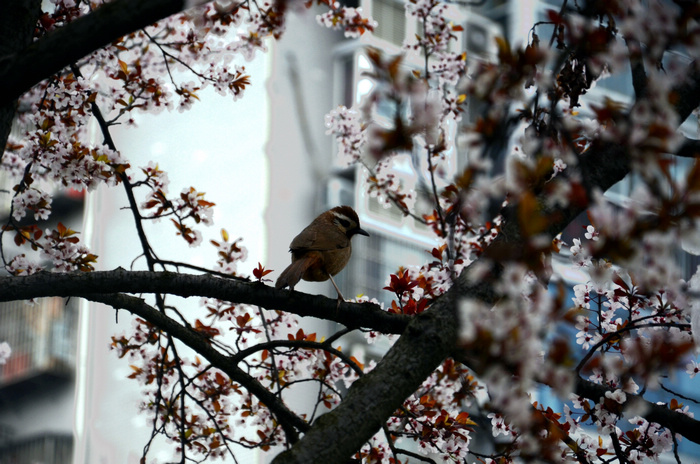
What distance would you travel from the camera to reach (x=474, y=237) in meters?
6.55

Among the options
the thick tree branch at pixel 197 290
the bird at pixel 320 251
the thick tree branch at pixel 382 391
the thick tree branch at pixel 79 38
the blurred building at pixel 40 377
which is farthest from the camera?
the blurred building at pixel 40 377

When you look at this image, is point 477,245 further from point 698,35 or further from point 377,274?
point 377,274

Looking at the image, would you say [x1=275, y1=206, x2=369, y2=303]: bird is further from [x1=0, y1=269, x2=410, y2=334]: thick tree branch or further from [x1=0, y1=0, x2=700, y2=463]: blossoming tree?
[x1=0, y1=269, x2=410, y2=334]: thick tree branch

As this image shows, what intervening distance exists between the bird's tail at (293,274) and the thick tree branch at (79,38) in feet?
4.71

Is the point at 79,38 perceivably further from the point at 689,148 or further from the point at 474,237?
the point at 474,237

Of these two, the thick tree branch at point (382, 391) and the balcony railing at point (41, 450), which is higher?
the balcony railing at point (41, 450)

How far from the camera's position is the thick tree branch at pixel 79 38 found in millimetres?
2611

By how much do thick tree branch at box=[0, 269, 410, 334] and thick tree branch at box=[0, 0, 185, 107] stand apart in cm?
106

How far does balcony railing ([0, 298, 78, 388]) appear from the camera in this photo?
1454 centimetres

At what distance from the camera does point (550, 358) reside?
6.59ft

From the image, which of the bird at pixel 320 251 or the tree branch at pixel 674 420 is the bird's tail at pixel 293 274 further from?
the tree branch at pixel 674 420

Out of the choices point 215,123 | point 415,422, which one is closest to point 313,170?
point 215,123

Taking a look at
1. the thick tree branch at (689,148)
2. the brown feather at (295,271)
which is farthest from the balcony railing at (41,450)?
the thick tree branch at (689,148)

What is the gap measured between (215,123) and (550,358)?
42.2ft
